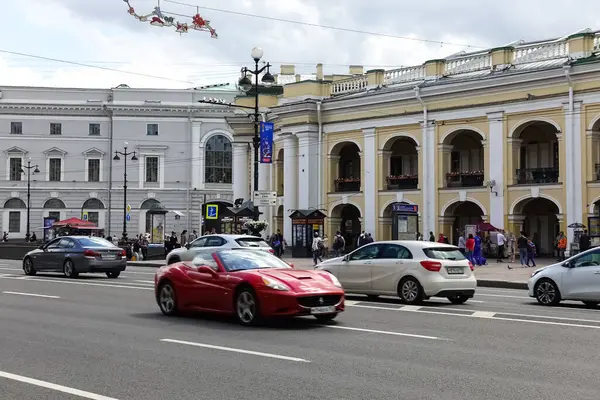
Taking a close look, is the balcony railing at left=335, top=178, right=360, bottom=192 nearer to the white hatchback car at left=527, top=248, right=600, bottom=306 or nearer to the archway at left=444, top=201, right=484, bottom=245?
the archway at left=444, top=201, right=484, bottom=245

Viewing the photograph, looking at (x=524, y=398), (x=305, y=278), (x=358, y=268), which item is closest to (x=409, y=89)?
(x=358, y=268)

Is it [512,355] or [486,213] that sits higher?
[486,213]

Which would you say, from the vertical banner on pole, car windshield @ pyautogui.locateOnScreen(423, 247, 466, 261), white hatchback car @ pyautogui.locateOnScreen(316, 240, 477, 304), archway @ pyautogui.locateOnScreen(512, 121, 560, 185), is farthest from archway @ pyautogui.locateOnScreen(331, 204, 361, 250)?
car windshield @ pyautogui.locateOnScreen(423, 247, 466, 261)

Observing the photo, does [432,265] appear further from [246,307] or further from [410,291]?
[246,307]

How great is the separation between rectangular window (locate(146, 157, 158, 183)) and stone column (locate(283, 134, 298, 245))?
34592mm

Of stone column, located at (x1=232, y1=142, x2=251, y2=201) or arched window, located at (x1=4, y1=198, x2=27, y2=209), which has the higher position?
stone column, located at (x1=232, y1=142, x2=251, y2=201)

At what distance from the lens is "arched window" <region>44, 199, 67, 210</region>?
80.4 meters

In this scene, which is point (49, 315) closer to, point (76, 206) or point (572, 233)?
point (572, 233)

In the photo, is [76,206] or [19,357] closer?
[19,357]

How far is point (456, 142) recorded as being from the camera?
46.3 m

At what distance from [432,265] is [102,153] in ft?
220

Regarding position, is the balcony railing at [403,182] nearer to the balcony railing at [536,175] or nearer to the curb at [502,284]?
the balcony railing at [536,175]

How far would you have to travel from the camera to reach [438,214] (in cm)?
4341

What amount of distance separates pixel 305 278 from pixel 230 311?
1422mm
